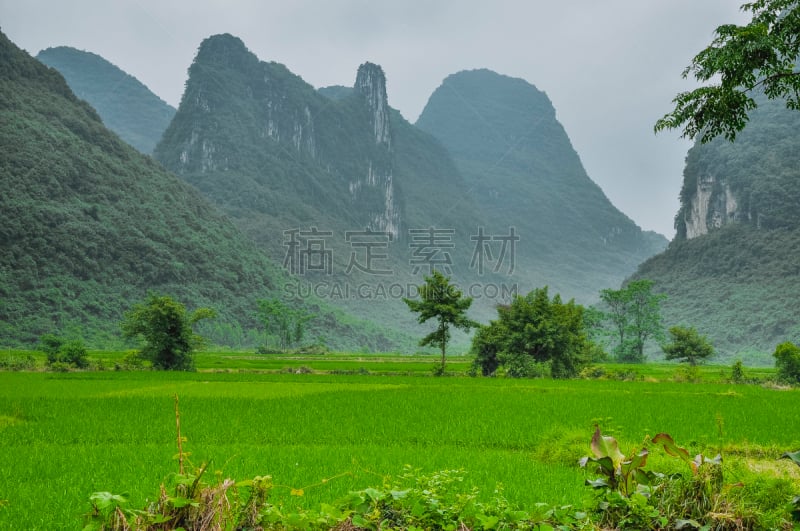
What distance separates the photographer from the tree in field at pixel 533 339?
108 feet

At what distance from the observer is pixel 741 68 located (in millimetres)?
10266

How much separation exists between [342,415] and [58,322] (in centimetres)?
5774

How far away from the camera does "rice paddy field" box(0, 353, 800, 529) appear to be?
6.53 meters

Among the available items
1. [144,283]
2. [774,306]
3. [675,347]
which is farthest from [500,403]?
[774,306]

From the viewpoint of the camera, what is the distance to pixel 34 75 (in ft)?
303

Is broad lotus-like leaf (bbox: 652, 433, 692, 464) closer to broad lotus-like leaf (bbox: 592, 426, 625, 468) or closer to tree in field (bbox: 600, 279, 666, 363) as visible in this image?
broad lotus-like leaf (bbox: 592, 426, 625, 468)

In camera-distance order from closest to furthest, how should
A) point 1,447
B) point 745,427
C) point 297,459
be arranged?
1. point 297,459
2. point 1,447
3. point 745,427

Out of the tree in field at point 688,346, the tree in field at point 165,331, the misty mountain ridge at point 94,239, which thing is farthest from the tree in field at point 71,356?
the tree in field at point 688,346

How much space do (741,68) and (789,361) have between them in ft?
99.9

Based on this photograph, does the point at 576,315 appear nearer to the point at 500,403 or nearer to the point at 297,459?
the point at 500,403

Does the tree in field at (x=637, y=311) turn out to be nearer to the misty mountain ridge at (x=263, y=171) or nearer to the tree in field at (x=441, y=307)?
the tree in field at (x=441, y=307)

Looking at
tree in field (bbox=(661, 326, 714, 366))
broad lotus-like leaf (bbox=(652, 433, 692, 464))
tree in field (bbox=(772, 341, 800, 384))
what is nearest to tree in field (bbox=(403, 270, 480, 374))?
tree in field (bbox=(772, 341, 800, 384))

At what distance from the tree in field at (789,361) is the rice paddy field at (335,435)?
13825 millimetres

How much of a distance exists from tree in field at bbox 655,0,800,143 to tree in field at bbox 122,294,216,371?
2962 cm
